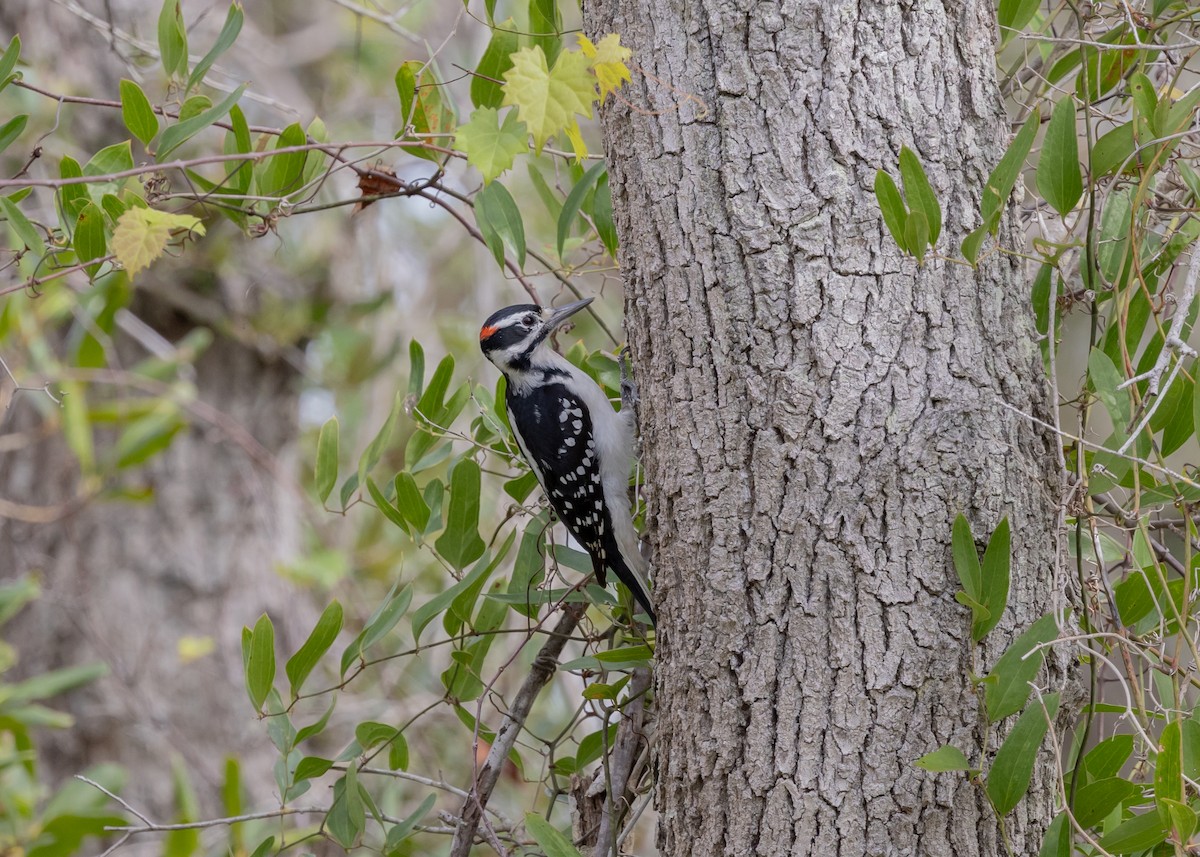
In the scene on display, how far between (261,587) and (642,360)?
14.7 ft

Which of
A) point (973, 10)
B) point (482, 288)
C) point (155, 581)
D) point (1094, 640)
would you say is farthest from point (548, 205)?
point (155, 581)

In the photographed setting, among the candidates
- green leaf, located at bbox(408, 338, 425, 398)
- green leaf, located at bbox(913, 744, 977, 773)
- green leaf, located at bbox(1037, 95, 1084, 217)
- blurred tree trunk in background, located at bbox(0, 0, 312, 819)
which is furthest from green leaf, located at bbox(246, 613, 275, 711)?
blurred tree trunk in background, located at bbox(0, 0, 312, 819)

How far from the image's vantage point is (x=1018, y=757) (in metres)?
1.67

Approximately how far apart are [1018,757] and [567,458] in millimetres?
2042

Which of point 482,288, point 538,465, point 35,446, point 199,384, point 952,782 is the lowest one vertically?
point 952,782

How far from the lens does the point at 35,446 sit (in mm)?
5828

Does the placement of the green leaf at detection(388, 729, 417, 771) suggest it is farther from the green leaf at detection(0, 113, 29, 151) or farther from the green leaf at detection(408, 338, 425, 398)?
the green leaf at detection(0, 113, 29, 151)

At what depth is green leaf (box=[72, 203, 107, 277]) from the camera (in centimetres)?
237

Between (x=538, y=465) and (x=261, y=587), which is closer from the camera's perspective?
(x=538, y=465)

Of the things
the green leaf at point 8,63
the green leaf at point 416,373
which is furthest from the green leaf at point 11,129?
the green leaf at point 416,373

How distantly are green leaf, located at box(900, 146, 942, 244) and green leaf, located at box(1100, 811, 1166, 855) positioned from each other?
0.95m

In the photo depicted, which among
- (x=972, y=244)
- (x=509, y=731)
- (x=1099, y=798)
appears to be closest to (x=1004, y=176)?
(x=972, y=244)

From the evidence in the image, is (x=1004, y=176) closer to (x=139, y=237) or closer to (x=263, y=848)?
(x=139, y=237)

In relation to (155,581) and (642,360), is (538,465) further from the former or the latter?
(155,581)
